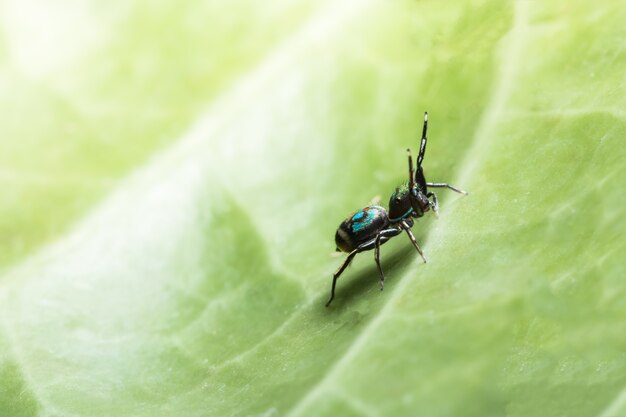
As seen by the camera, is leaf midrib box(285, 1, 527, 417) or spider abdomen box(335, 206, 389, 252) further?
spider abdomen box(335, 206, 389, 252)

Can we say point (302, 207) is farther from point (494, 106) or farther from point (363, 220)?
point (494, 106)

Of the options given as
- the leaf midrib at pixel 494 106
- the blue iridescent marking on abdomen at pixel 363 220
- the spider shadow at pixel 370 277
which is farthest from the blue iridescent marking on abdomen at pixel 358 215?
the leaf midrib at pixel 494 106

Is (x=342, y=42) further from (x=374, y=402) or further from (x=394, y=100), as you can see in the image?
(x=374, y=402)

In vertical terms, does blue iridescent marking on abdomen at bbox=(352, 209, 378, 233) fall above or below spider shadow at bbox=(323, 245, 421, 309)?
above

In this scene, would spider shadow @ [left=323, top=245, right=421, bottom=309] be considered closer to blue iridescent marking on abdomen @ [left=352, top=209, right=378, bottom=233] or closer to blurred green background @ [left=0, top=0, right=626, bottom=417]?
blurred green background @ [left=0, top=0, right=626, bottom=417]

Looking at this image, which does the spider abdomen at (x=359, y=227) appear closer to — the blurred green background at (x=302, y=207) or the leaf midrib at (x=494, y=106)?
the blurred green background at (x=302, y=207)

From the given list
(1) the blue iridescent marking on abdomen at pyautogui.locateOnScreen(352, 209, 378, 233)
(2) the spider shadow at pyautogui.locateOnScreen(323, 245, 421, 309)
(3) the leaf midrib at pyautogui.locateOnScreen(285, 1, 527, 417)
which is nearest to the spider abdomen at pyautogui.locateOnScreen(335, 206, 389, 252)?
(1) the blue iridescent marking on abdomen at pyautogui.locateOnScreen(352, 209, 378, 233)

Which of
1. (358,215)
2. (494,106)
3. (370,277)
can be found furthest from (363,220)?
(494,106)

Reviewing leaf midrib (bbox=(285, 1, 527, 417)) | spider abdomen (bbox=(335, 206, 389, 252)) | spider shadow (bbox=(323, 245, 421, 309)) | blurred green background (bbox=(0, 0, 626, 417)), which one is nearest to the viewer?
blurred green background (bbox=(0, 0, 626, 417))
